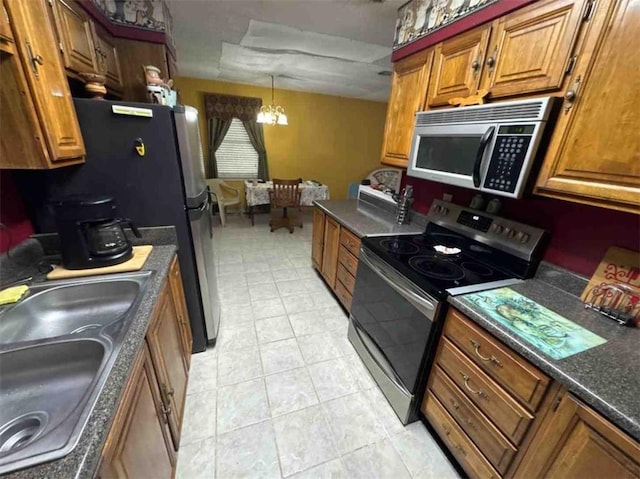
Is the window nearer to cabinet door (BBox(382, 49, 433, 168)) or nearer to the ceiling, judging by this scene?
the ceiling

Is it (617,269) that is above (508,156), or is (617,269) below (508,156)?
below

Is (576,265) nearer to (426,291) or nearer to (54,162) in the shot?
(426,291)

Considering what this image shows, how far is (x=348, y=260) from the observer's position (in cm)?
215

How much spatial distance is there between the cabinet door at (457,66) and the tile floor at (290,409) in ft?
5.91

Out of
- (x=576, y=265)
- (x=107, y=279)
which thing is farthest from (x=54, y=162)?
(x=576, y=265)

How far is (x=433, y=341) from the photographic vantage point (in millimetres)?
1265

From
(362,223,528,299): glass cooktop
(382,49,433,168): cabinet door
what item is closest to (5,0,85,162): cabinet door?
(362,223,528,299): glass cooktop

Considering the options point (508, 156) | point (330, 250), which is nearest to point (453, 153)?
point (508, 156)

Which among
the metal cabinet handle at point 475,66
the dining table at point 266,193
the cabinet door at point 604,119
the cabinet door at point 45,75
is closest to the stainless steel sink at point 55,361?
the cabinet door at point 45,75

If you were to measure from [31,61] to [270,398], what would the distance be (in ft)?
5.98

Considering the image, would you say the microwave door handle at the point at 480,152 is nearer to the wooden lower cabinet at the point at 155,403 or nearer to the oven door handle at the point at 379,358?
the oven door handle at the point at 379,358

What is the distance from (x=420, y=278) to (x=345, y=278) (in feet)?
3.38

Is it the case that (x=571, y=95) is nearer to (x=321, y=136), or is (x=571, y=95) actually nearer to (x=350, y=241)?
(x=350, y=241)

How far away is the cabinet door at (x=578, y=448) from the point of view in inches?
26.6
